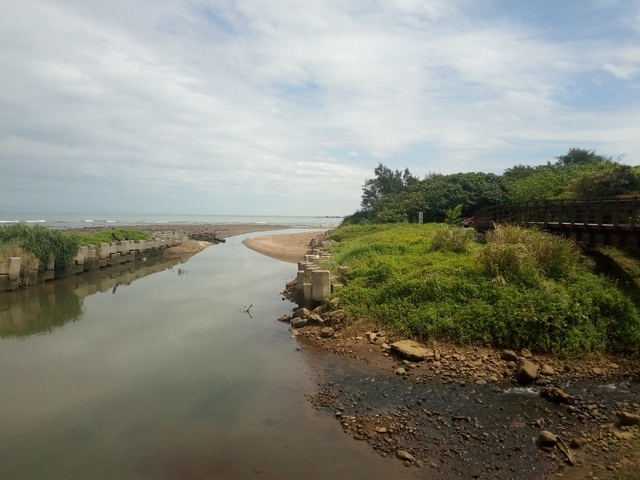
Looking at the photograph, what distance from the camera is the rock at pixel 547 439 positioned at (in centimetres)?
653

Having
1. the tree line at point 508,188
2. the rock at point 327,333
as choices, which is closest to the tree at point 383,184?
the tree line at point 508,188

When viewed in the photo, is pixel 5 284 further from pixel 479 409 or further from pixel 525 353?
pixel 525 353

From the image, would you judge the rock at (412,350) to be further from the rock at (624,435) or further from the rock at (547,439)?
the rock at (624,435)

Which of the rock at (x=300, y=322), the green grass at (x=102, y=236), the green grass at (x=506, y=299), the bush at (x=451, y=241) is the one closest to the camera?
the green grass at (x=506, y=299)

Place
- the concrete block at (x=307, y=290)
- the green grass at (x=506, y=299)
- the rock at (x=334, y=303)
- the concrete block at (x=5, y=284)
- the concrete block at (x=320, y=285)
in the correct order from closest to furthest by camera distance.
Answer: the green grass at (x=506, y=299) < the rock at (x=334, y=303) < the concrete block at (x=320, y=285) < the concrete block at (x=307, y=290) < the concrete block at (x=5, y=284)

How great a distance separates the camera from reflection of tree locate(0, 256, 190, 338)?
48.2 ft

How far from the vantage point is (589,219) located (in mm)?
17453

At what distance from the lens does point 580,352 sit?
9539 millimetres

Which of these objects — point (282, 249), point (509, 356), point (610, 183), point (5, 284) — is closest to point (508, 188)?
point (610, 183)

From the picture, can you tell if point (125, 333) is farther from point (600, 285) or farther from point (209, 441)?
point (600, 285)

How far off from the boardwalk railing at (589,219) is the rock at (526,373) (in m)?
6.39

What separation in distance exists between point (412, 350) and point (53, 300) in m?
15.8

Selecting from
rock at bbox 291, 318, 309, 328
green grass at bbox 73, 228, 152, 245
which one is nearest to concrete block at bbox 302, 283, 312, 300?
rock at bbox 291, 318, 309, 328

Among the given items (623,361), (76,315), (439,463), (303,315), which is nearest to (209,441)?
(439,463)
